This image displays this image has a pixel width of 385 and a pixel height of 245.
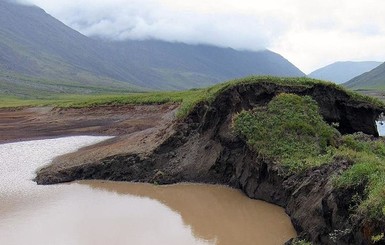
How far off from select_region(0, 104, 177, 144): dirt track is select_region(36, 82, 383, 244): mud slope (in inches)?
527

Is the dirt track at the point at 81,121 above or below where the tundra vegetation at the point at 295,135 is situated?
below

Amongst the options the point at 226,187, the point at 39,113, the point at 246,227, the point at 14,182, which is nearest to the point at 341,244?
the point at 246,227

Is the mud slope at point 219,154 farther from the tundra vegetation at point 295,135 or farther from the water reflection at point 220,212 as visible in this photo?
the water reflection at point 220,212

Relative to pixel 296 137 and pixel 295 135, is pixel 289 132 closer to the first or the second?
pixel 295 135

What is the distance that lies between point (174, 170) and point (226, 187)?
3.40m

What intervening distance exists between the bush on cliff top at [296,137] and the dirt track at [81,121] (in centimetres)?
1785

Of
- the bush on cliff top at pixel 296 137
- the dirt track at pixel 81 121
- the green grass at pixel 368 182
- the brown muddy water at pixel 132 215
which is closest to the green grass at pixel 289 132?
the bush on cliff top at pixel 296 137

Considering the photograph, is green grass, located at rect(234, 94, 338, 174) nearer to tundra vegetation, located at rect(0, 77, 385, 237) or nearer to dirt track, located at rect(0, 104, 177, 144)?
tundra vegetation, located at rect(0, 77, 385, 237)

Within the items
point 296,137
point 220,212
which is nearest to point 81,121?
point 296,137

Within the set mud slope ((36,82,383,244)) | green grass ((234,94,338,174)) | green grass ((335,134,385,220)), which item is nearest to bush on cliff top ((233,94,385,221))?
green grass ((234,94,338,174))

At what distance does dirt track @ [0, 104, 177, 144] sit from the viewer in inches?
1924

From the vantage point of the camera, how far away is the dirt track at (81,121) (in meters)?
48.9

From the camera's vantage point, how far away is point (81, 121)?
59312mm

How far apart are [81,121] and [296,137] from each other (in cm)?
3926
